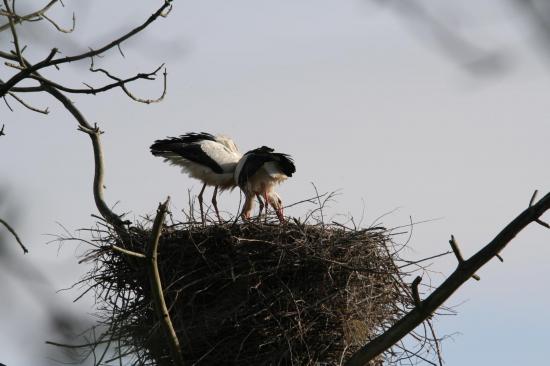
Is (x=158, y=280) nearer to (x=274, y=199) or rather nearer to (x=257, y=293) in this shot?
(x=257, y=293)

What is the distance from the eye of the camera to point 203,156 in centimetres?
900

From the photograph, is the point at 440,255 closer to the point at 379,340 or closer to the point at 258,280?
the point at 258,280

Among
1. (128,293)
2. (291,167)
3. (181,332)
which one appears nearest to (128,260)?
(128,293)

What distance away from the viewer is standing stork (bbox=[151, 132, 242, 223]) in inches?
354

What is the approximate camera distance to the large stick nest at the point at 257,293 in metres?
5.72

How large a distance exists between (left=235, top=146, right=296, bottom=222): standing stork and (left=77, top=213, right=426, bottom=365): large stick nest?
2208mm

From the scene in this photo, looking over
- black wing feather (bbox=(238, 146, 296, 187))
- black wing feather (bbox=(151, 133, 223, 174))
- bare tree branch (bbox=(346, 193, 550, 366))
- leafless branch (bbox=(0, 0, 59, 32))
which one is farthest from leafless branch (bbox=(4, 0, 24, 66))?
black wing feather (bbox=(151, 133, 223, 174))

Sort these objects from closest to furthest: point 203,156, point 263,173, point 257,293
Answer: point 257,293, point 263,173, point 203,156

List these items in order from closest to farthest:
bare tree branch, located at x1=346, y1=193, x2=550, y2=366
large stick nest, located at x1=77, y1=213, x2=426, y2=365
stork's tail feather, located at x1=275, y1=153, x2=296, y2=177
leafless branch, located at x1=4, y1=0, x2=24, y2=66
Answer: bare tree branch, located at x1=346, y1=193, x2=550, y2=366 < leafless branch, located at x1=4, y1=0, x2=24, y2=66 < large stick nest, located at x1=77, y1=213, x2=426, y2=365 < stork's tail feather, located at x1=275, y1=153, x2=296, y2=177

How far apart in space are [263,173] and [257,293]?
3.04 metres

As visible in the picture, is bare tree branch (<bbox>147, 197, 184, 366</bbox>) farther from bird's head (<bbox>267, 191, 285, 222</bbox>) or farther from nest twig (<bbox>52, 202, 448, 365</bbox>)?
bird's head (<bbox>267, 191, 285, 222</bbox>)

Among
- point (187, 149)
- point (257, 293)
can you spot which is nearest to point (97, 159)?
point (257, 293)

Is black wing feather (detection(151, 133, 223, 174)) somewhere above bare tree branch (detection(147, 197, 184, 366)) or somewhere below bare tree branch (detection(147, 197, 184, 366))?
above

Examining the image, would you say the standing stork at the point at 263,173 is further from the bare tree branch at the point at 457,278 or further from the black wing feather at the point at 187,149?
the bare tree branch at the point at 457,278
